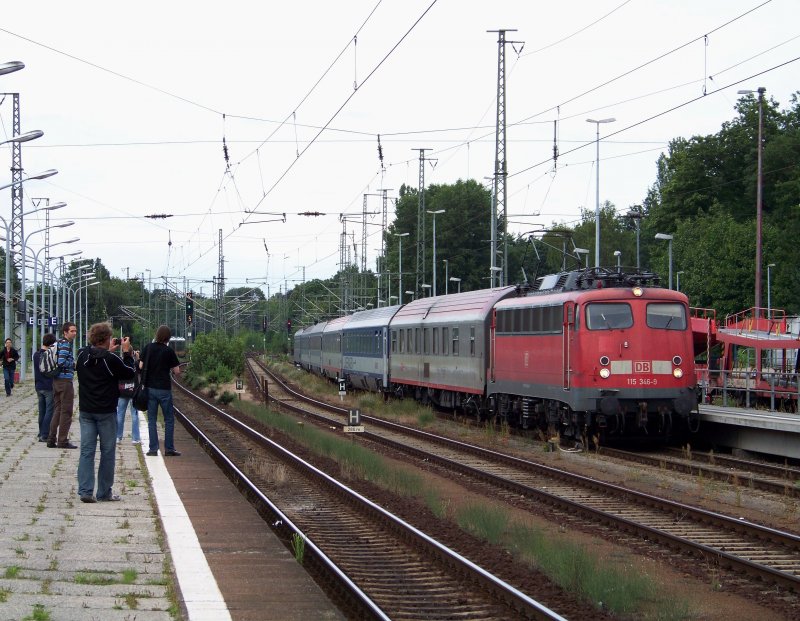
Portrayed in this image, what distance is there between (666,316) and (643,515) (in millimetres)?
8068

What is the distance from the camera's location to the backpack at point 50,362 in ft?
54.0

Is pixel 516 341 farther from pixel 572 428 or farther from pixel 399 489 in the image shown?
pixel 399 489

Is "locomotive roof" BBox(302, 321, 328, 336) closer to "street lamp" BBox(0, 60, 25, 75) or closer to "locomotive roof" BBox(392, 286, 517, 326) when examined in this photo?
"locomotive roof" BBox(392, 286, 517, 326)

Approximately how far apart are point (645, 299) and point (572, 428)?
2.95 m

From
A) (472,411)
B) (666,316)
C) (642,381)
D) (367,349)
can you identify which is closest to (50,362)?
(642,381)

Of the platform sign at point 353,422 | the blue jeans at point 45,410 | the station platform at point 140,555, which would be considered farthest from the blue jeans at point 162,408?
the platform sign at point 353,422

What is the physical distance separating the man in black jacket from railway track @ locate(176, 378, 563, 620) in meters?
2.10

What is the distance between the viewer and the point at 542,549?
10484mm

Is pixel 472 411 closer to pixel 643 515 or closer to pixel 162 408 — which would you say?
pixel 162 408

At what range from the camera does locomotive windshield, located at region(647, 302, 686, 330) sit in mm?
20578

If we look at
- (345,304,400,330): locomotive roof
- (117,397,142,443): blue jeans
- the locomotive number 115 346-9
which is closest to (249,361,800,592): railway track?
the locomotive number 115 346-9

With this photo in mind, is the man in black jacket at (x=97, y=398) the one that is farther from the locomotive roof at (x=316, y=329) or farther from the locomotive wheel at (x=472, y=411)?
the locomotive roof at (x=316, y=329)

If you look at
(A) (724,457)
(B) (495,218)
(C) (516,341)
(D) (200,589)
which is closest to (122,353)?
(C) (516,341)

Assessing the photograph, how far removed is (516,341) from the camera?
23.8 metres
